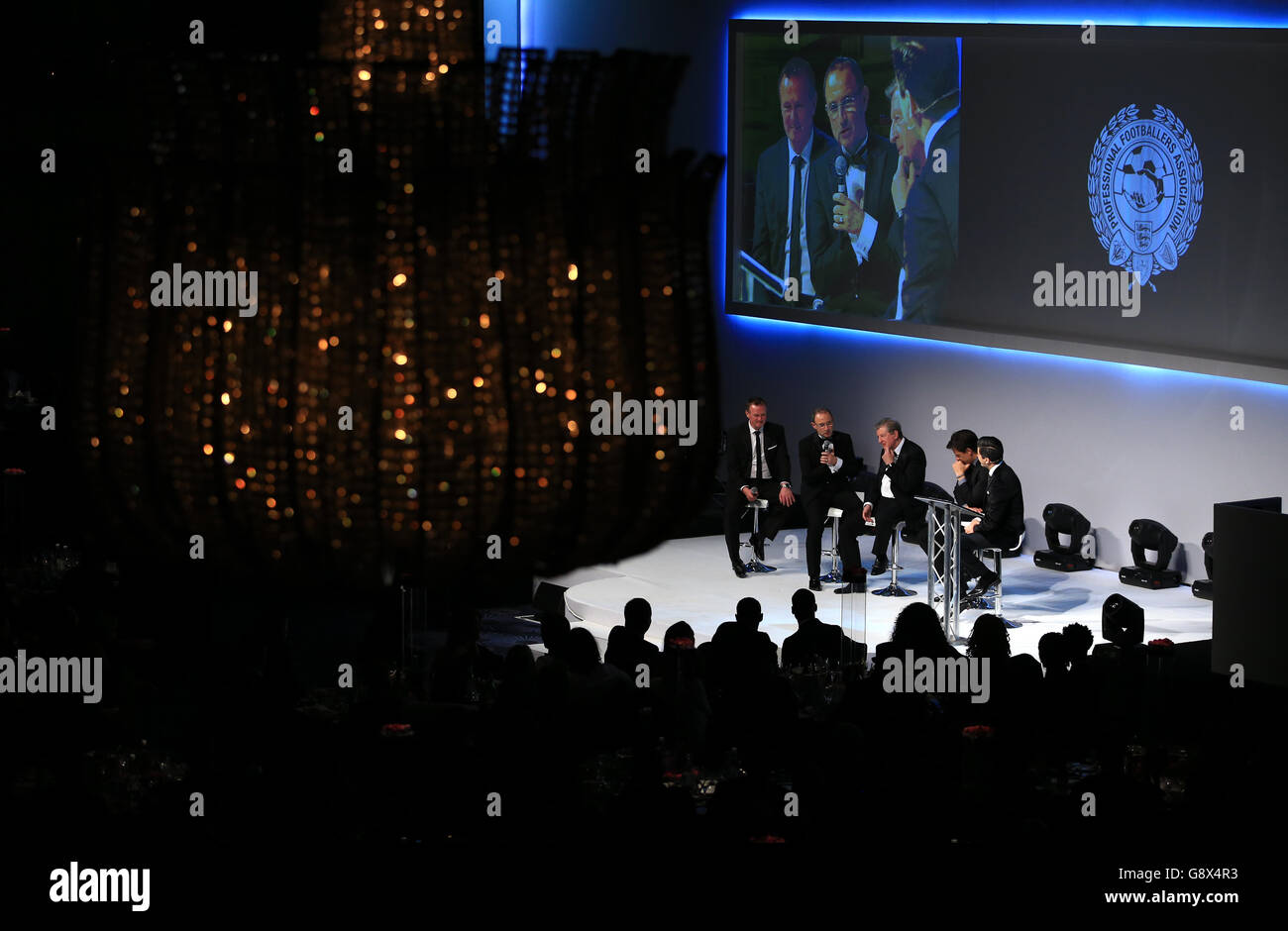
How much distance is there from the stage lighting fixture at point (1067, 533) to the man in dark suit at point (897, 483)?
121 cm

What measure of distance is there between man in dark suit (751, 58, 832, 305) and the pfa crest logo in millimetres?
2560

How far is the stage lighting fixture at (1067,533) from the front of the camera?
1137 cm

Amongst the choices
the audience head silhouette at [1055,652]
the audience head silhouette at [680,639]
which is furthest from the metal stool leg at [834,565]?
the audience head silhouette at [680,639]

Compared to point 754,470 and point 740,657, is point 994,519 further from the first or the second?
point 740,657

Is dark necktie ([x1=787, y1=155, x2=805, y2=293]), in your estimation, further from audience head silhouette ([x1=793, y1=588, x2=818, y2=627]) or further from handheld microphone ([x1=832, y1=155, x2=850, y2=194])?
audience head silhouette ([x1=793, y1=588, x2=818, y2=627])

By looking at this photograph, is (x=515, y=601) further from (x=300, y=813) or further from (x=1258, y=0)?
(x=300, y=813)

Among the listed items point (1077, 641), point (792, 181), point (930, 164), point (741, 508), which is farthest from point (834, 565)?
point (1077, 641)

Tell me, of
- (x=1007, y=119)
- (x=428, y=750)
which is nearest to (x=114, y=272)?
(x=428, y=750)

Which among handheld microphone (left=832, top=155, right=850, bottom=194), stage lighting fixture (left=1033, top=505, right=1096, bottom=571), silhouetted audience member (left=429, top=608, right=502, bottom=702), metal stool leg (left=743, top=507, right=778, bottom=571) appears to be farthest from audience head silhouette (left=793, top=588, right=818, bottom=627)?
handheld microphone (left=832, top=155, right=850, bottom=194)

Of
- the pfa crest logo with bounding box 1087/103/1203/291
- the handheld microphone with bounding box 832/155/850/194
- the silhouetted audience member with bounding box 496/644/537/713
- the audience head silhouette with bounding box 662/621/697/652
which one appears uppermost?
the handheld microphone with bounding box 832/155/850/194

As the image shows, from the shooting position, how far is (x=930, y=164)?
12.1 metres

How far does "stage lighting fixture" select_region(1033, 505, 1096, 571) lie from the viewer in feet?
37.3

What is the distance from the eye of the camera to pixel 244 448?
1177 millimetres

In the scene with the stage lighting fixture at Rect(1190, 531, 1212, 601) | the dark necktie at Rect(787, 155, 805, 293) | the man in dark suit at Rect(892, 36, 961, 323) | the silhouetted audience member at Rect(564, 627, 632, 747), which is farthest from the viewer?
the dark necktie at Rect(787, 155, 805, 293)
